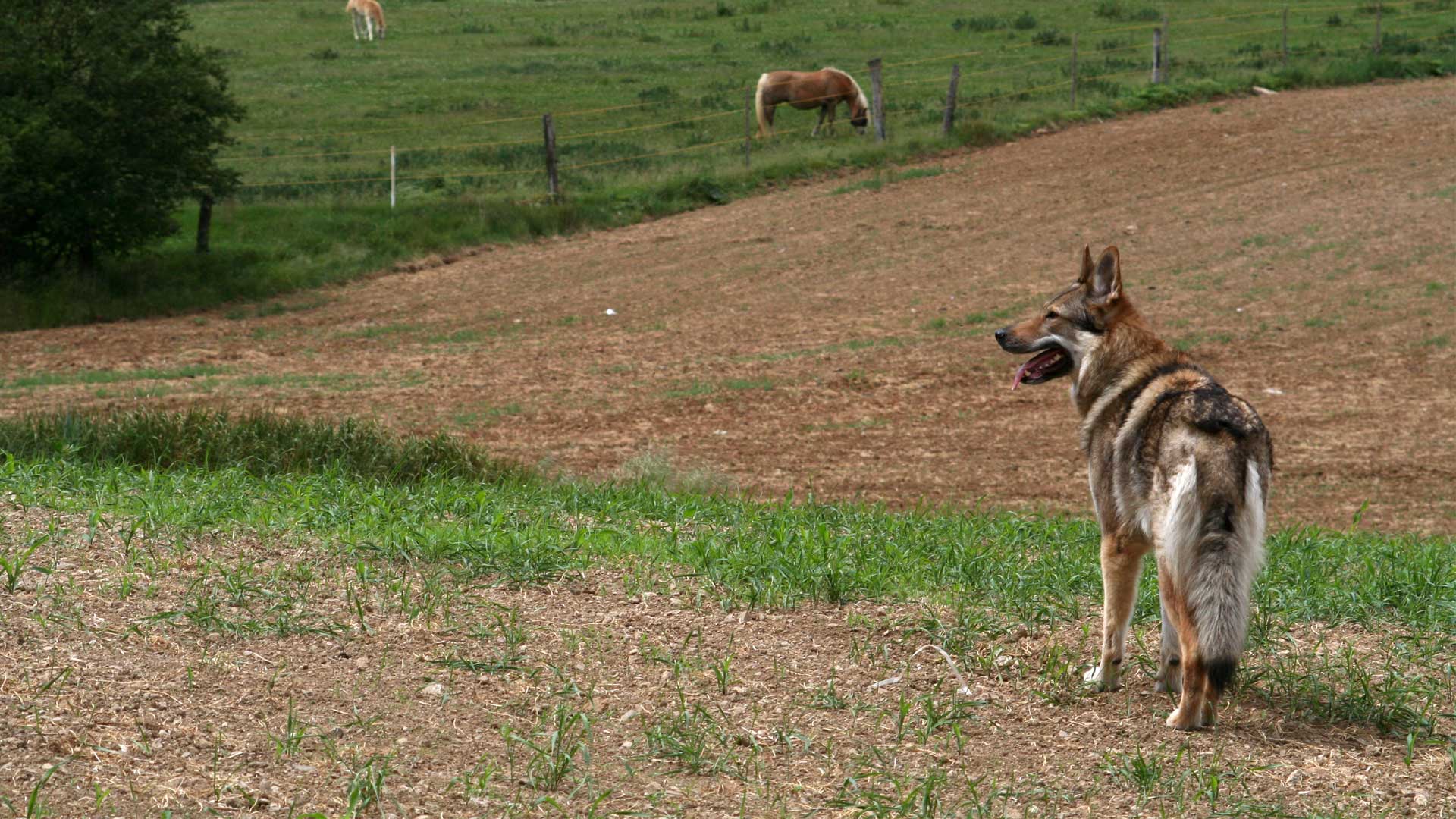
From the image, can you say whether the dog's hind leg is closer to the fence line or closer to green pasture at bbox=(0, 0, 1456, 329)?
green pasture at bbox=(0, 0, 1456, 329)

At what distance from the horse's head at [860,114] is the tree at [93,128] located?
1385cm

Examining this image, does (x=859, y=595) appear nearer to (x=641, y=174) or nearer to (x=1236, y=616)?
(x=1236, y=616)

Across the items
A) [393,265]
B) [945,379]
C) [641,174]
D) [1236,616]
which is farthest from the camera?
[641,174]

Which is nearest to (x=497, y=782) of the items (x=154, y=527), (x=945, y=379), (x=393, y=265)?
(x=154, y=527)

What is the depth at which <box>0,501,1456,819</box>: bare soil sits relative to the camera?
4.28m

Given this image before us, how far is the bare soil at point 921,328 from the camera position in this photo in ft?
41.8

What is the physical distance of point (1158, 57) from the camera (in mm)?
30891

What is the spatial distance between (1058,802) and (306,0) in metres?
48.7

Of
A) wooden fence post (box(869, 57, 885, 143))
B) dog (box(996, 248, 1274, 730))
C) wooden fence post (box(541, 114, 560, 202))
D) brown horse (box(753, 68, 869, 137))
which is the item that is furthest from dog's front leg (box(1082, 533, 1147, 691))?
brown horse (box(753, 68, 869, 137))

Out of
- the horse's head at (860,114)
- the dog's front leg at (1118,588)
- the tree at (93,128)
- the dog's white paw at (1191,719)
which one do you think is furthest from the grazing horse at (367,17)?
the dog's white paw at (1191,719)

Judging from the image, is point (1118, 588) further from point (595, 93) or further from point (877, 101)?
point (595, 93)

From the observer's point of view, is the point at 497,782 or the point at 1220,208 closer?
the point at 497,782

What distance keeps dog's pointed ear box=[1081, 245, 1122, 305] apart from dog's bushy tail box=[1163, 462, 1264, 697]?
1114mm

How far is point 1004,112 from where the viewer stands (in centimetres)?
2900
